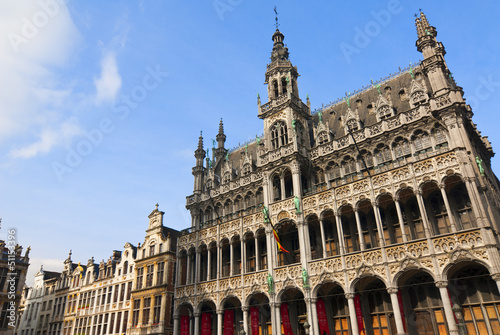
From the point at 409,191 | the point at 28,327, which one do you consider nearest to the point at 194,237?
the point at 409,191

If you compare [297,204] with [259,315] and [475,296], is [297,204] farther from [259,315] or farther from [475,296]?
[475,296]

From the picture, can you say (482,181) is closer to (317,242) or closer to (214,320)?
(317,242)

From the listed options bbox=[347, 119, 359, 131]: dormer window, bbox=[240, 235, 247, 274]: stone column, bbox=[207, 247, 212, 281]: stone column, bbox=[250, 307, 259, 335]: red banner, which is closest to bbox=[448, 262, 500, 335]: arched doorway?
bbox=[347, 119, 359, 131]: dormer window

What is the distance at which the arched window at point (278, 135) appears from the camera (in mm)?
34375

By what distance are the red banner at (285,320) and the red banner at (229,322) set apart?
19.8 feet

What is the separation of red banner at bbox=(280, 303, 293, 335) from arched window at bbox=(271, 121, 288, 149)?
14514 mm

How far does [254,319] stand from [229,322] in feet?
11.2

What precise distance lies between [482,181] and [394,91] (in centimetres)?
1231

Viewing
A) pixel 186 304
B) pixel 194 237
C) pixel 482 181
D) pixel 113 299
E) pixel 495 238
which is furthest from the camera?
pixel 113 299

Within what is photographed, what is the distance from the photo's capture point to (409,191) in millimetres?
25469

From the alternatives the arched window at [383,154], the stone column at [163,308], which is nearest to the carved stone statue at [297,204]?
the arched window at [383,154]

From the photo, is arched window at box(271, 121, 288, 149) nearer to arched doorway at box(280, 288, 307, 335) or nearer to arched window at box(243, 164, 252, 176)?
arched window at box(243, 164, 252, 176)

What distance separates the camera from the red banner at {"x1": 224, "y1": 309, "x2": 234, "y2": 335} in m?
32.2

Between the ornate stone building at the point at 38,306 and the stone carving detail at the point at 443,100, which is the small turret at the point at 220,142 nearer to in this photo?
the stone carving detail at the point at 443,100
